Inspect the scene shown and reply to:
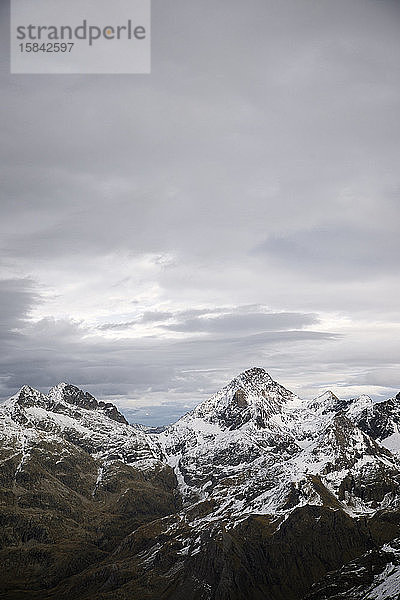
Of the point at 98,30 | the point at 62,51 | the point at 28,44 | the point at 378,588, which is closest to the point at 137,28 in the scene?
the point at 98,30

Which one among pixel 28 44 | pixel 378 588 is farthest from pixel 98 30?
pixel 378 588

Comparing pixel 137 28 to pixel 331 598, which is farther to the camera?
pixel 331 598

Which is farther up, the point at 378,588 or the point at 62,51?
the point at 62,51

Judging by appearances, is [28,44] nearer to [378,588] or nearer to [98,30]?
[98,30]

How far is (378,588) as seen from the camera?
19125cm

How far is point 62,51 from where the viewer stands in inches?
2635

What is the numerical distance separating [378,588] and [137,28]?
702ft

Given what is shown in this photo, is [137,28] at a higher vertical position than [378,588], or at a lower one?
higher

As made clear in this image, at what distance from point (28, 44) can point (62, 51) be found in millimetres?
4666

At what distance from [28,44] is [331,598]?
219951mm

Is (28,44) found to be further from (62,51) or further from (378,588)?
(378,588)

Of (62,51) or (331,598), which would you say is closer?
(62,51)

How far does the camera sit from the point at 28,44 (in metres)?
66.4

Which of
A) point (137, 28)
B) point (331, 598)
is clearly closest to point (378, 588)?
point (331, 598)
